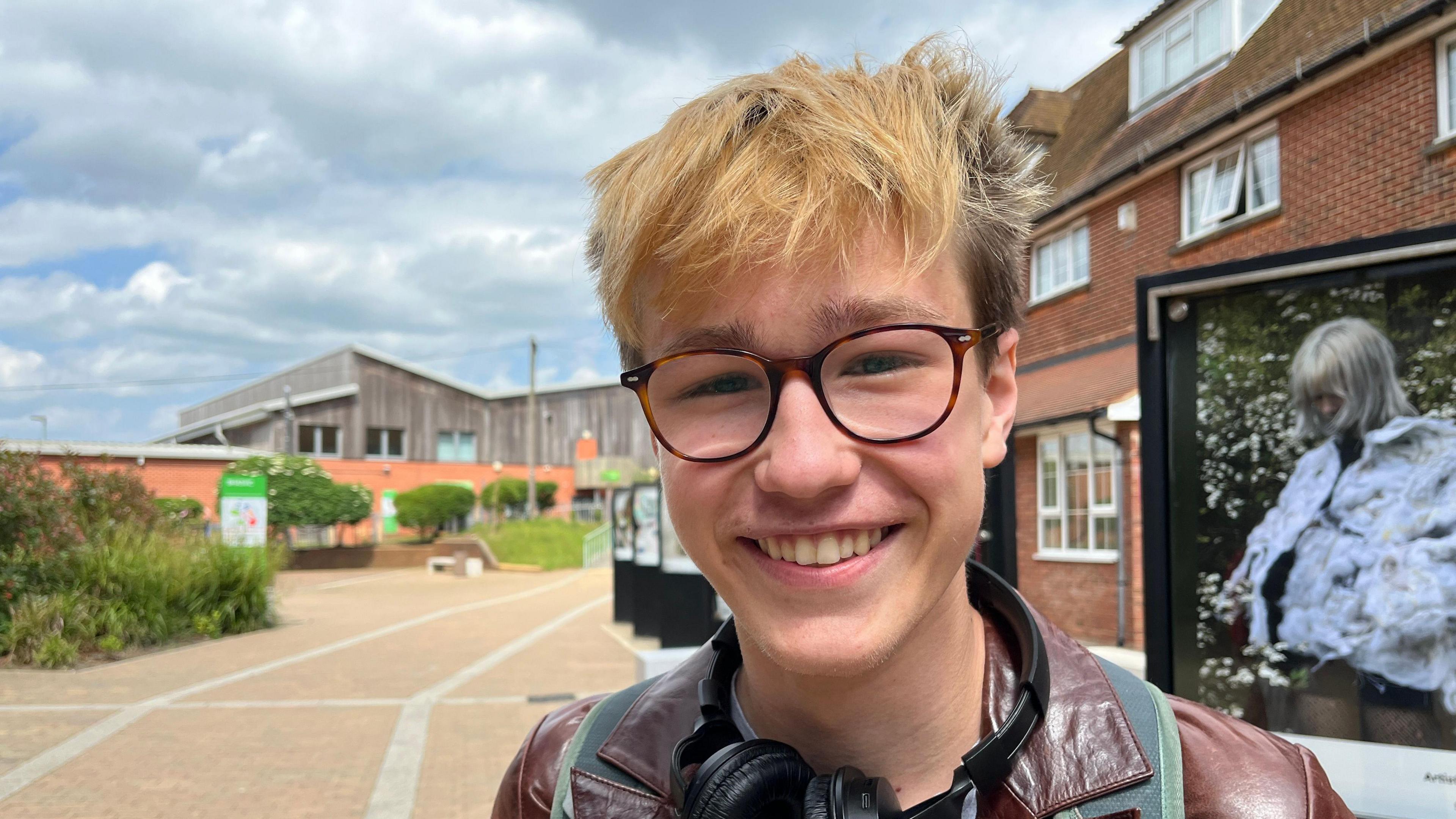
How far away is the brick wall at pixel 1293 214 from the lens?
9.00 metres

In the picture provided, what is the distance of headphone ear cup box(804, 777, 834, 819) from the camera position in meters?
1.19

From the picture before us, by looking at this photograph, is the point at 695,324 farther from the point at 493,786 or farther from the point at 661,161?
the point at 493,786

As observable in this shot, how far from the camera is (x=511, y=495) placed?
4353 cm

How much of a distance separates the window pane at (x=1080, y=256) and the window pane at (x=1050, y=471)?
3409mm

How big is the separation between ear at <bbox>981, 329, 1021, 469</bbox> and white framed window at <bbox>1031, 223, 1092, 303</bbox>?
13.4 m

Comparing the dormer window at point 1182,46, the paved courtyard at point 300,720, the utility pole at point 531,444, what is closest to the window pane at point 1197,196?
the dormer window at point 1182,46

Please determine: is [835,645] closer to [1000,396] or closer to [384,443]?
[1000,396]

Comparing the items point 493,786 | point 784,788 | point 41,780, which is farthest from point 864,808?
point 41,780

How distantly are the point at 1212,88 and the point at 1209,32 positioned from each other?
0.75 m

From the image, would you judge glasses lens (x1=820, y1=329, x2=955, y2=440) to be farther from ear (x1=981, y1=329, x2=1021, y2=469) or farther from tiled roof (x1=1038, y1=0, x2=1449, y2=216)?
tiled roof (x1=1038, y1=0, x2=1449, y2=216)

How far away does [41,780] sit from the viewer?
6.53 metres

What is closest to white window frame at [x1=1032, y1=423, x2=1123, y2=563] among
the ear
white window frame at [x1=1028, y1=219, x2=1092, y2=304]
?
white window frame at [x1=1028, y1=219, x2=1092, y2=304]

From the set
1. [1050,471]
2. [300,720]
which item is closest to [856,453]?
[300,720]

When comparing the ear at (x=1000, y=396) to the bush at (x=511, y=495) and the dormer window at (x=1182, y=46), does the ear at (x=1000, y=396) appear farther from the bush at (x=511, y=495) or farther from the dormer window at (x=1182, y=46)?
the bush at (x=511, y=495)
